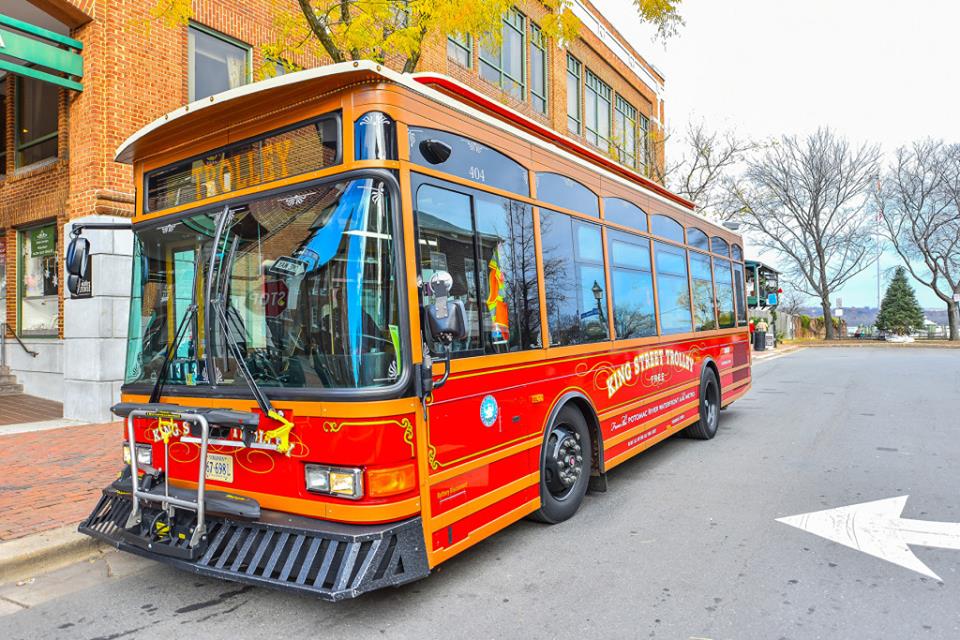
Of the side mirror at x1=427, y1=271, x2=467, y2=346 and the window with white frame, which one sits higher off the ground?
the window with white frame

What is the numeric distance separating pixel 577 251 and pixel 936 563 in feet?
10.9

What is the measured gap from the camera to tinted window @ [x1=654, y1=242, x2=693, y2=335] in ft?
23.5

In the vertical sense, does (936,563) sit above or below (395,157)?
below

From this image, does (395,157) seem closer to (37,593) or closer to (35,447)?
(37,593)

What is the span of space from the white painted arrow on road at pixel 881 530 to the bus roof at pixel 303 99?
3.59 metres

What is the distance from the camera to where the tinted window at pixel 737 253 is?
10.4m

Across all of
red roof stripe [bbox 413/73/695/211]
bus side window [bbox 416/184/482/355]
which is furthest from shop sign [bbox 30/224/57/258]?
bus side window [bbox 416/184/482/355]

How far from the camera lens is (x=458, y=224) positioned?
158 inches

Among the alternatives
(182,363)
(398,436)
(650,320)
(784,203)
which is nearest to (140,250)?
(182,363)

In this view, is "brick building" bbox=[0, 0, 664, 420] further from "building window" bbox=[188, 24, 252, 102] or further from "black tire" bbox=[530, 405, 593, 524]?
"black tire" bbox=[530, 405, 593, 524]

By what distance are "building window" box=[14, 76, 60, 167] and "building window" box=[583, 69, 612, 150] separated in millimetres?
17002

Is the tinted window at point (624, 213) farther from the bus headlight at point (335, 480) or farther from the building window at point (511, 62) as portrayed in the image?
the building window at point (511, 62)

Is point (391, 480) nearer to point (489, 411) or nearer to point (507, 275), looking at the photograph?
point (489, 411)

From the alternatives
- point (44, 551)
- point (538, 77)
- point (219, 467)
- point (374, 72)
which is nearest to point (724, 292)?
point (374, 72)
